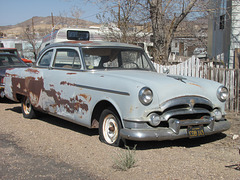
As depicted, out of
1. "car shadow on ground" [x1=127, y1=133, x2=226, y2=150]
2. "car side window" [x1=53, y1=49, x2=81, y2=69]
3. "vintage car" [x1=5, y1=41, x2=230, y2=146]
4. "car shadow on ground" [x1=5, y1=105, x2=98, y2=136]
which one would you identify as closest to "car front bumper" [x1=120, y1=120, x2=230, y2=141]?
"vintage car" [x1=5, y1=41, x2=230, y2=146]

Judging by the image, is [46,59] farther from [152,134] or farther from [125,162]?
[125,162]

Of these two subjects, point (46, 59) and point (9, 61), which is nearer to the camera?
point (46, 59)

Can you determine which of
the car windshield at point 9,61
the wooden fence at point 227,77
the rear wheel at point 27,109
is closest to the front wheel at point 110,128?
the rear wheel at point 27,109

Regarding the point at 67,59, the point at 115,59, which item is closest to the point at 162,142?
the point at 115,59

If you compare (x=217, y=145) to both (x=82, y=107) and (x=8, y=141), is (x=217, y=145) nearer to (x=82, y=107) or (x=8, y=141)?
(x=82, y=107)

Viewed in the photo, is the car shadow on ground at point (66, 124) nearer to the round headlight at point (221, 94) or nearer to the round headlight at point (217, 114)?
the round headlight at point (217, 114)

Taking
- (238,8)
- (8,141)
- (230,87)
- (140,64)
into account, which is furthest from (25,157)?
(238,8)

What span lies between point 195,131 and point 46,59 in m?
3.67

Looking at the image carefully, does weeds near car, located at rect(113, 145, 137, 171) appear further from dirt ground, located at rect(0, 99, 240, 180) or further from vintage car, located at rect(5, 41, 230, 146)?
vintage car, located at rect(5, 41, 230, 146)

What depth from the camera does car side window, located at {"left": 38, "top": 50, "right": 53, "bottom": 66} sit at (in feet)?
22.8

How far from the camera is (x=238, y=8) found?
1195 cm

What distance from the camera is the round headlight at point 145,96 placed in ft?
15.4

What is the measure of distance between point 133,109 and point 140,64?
6.67ft

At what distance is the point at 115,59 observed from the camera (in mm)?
6297
